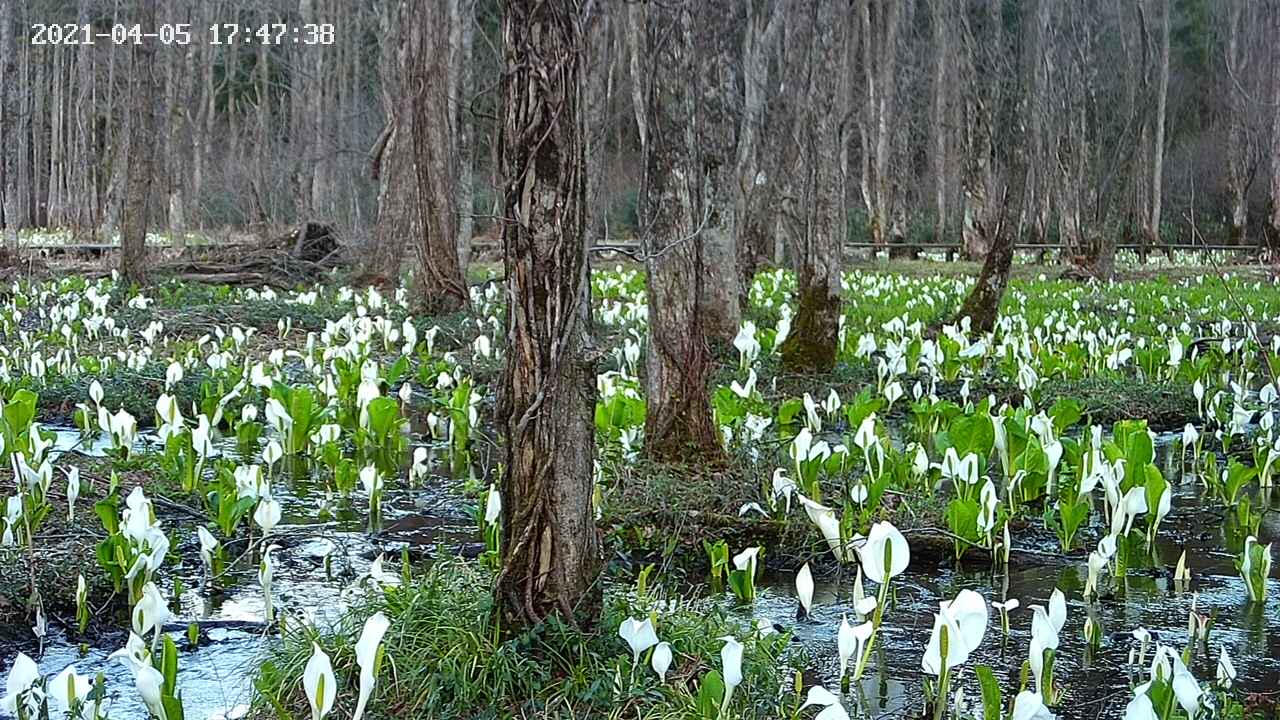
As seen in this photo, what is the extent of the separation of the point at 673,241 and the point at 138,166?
9.92 meters

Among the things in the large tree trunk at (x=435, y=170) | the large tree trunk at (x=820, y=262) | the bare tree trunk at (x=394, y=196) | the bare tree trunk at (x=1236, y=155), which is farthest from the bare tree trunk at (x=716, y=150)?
the bare tree trunk at (x=1236, y=155)

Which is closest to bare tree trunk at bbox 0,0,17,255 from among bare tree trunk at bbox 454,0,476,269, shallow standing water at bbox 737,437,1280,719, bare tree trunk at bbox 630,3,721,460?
bare tree trunk at bbox 454,0,476,269

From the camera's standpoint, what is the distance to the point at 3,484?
5512 mm

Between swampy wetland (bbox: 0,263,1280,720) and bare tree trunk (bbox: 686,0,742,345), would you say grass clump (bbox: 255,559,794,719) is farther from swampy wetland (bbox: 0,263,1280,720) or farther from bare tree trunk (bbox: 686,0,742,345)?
bare tree trunk (bbox: 686,0,742,345)

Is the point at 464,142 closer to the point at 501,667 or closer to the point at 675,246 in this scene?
the point at 675,246

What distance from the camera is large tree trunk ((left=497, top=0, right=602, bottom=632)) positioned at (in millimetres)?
3350

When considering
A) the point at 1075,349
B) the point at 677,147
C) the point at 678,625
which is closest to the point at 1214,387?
the point at 1075,349

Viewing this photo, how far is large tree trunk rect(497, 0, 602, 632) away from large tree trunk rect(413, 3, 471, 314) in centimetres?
920

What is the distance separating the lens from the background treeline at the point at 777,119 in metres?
14.0

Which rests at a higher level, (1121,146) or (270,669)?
(1121,146)

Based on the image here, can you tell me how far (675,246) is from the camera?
19.3 feet

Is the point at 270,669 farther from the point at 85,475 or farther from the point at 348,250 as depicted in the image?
the point at 348,250

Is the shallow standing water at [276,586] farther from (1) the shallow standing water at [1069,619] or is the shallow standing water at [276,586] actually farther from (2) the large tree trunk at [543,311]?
(1) the shallow standing water at [1069,619]

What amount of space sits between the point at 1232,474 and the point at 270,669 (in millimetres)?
4063
